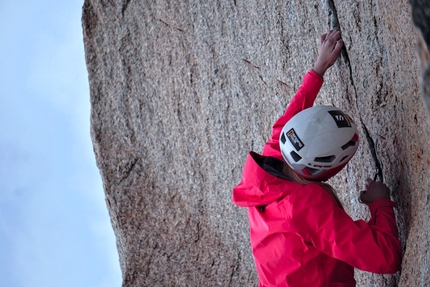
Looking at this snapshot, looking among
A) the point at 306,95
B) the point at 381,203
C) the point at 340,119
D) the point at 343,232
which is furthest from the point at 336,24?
the point at 343,232

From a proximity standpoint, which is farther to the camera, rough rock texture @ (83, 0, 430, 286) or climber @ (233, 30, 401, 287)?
rough rock texture @ (83, 0, 430, 286)

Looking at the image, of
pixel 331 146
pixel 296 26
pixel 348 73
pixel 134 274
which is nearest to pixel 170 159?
pixel 134 274

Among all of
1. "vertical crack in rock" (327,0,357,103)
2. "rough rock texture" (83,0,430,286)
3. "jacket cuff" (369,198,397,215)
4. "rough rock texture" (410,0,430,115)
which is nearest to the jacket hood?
"jacket cuff" (369,198,397,215)

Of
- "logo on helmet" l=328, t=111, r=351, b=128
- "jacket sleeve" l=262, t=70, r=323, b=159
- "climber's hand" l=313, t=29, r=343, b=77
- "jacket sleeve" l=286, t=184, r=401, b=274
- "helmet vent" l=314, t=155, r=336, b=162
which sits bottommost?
"jacket sleeve" l=286, t=184, r=401, b=274

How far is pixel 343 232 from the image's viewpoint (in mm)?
3885

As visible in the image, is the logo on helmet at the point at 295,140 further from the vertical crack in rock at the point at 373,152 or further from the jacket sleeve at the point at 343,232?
the vertical crack in rock at the point at 373,152

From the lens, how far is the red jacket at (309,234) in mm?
3889

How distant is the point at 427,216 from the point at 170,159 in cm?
430

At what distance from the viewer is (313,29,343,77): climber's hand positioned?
16.2ft

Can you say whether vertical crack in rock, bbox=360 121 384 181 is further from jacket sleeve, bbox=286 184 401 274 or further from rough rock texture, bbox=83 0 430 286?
jacket sleeve, bbox=286 184 401 274

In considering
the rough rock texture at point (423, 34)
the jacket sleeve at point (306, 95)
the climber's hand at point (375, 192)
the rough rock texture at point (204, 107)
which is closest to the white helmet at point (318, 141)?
the climber's hand at point (375, 192)

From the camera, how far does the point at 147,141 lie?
7891 millimetres

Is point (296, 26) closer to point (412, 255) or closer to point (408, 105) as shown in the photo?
point (408, 105)

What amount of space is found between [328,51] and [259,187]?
1.34 m
